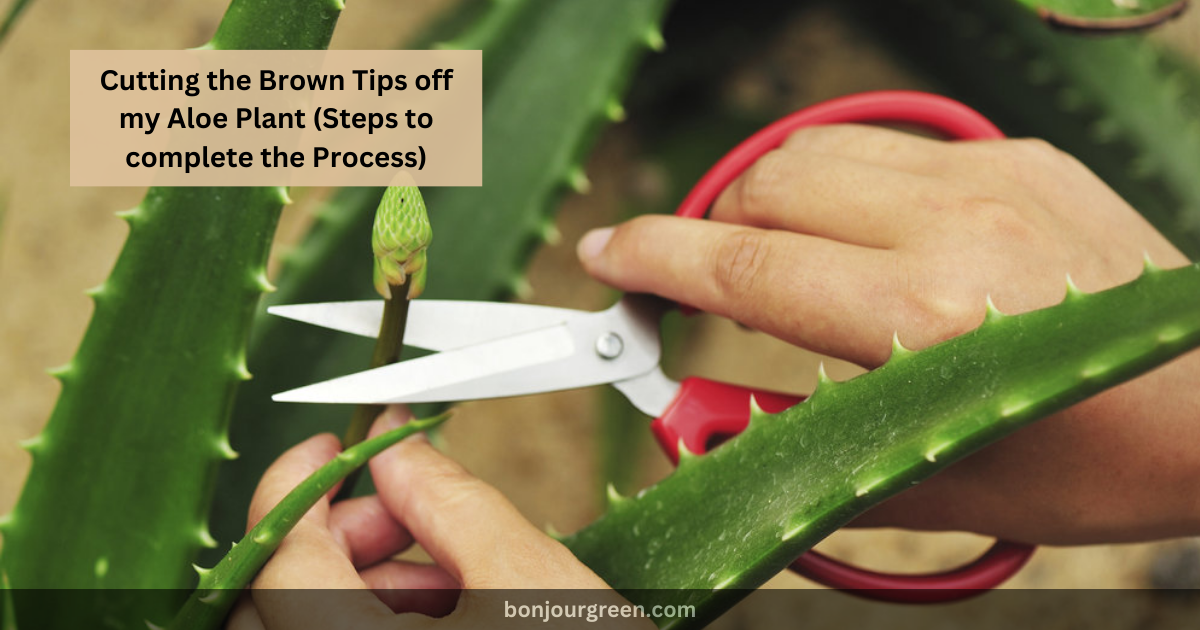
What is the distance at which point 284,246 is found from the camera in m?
0.84

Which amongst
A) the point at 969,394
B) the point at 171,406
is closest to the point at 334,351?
the point at 171,406

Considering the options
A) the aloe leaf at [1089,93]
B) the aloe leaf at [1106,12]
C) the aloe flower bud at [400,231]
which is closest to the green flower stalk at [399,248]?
the aloe flower bud at [400,231]

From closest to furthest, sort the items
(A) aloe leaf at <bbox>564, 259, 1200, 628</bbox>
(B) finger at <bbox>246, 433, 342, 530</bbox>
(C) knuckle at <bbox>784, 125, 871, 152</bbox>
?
1. (A) aloe leaf at <bbox>564, 259, 1200, 628</bbox>
2. (B) finger at <bbox>246, 433, 342, 530</bbox>
3. (C) knuckle at <bbox>784, 125, 871, 152</bbox>

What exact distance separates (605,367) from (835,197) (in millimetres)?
156

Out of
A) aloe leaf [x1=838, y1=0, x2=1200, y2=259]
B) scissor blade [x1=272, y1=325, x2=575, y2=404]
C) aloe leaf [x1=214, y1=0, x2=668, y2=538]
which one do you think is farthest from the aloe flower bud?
aloe leaf [x1=838, y1=0, x2=1200, y2=259]

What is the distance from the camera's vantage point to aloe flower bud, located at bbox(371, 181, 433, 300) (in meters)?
0.39

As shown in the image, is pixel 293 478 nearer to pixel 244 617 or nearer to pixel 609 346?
pixel 244 617

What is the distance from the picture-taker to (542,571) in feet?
1.50

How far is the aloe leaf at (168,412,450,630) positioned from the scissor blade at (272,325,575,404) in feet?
0.18

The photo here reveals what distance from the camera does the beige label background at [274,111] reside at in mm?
501

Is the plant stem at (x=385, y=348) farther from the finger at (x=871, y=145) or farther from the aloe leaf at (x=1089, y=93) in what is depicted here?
the aloe leaf at (x=1089, y=93)

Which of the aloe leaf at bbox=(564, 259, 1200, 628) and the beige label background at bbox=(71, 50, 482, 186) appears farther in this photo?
the beige label background at bbox=(71, 50, 482, 186)

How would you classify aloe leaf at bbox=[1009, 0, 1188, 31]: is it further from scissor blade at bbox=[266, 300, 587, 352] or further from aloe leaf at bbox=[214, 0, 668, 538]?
scissor blade at bbox=[266, 300, 587, 352]

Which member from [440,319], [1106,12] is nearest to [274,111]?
Answer: [440,319]
